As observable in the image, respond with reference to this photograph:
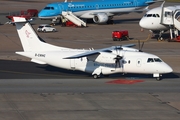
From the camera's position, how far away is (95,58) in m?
40.9

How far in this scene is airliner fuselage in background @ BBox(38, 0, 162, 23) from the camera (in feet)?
264

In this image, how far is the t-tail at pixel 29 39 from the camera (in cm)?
4289

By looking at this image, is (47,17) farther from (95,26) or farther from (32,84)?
(32,84)

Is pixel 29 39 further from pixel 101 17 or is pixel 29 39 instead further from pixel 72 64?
pixel 101 17

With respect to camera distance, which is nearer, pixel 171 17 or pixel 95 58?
pixel 95 58

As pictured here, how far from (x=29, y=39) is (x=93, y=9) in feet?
130

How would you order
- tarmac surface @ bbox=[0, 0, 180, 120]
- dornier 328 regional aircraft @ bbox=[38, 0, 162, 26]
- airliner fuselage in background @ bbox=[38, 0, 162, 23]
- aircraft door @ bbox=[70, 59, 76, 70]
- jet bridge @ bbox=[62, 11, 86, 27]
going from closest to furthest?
1. tarmac surface @ bbox=[0, 0, 180, 120]
2. aircraft door @ bbox=[70, 59, 76, 70]
3. jet bridge @ bbox=[62, 11, 86, 27]
4. dornier 328 regional aircraft @ bbox=[38, 0, 162, 26]
5. airliner fuselage in background @ bbox=[38, 0, 162, 23]

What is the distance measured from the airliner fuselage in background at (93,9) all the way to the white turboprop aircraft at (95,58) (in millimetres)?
37653

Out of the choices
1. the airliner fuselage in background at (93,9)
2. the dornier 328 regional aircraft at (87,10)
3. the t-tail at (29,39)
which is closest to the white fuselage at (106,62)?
the t-tail at (29,39)

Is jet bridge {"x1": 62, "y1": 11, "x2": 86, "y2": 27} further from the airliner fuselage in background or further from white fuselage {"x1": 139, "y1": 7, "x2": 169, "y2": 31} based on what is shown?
white fuselage {"x1": 139, "y1": 7, "x2": 169, "y2": 31}

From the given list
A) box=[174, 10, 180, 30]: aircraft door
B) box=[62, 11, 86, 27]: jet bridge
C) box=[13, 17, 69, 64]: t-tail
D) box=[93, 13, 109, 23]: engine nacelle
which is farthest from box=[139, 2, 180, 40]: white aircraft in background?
box=[13, 17, 69, 64]: t-tail

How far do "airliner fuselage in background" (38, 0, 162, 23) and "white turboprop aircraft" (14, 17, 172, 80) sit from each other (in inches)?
1482

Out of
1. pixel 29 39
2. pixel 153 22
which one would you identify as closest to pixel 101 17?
pixel 153 22

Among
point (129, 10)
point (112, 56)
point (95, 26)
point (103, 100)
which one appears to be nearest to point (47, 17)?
point (95, 26)
